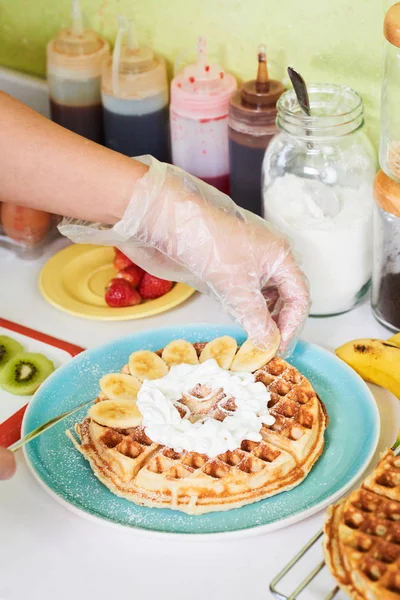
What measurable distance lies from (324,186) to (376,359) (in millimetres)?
324

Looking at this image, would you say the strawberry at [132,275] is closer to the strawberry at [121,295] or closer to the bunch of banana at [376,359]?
the strawberry at [121,295]

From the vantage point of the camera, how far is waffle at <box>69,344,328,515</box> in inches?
45.8

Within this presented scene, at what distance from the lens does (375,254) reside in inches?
61.3

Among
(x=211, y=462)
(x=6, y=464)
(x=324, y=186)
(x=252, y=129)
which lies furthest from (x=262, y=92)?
(x=6, y=464)

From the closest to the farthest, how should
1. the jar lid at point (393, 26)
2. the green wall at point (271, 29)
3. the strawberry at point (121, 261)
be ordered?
the jar lid at point (393, 26), the green wall at point (271, 29), the strawberry at point (121, 261)

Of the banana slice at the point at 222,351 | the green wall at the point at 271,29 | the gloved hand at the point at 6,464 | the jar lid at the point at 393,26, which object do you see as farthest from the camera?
the green wall at the point at 271,29

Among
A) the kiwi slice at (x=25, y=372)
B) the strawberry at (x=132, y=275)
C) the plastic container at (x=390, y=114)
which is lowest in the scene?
the kiwi slice at (x=25, y=372)

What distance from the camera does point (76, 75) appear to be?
189cm

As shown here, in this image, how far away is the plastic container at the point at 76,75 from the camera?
6.14 ft

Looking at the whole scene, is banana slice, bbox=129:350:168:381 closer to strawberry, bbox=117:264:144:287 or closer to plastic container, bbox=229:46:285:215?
strawberry, bbox=117:264:144:287

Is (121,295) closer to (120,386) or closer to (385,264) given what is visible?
(120,386)

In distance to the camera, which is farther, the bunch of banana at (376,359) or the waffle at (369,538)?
the bunch of banana at (376,359)

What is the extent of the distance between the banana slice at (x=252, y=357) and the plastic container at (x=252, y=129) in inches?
17.8

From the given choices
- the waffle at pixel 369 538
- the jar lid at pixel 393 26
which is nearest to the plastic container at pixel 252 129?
the jar lid at pixel 393 26
